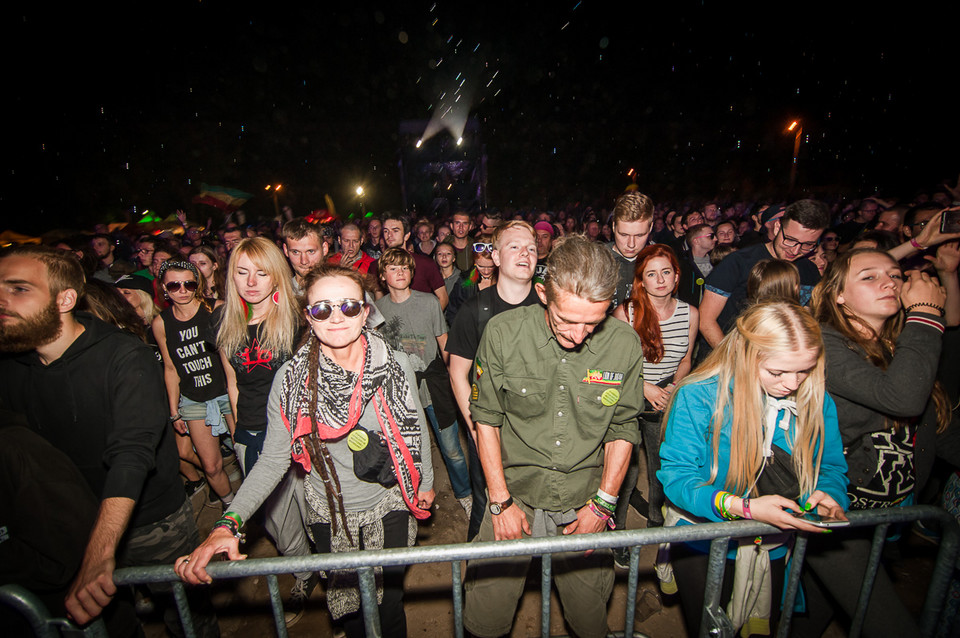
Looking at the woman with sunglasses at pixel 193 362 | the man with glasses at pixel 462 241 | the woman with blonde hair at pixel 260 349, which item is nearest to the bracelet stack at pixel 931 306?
the woman with blonde hair at pixel 260 349

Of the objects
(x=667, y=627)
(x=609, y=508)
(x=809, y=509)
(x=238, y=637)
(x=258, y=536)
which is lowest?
(x=667, y=627)

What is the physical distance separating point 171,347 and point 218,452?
108cm

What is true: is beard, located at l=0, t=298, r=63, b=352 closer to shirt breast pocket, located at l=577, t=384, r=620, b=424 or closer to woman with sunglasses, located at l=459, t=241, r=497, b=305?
shirt breast pocket, located at l=577, t=384, r=620, b=424

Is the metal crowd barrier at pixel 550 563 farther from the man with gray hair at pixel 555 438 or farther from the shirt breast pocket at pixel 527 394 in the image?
the shirt breast pocket at pixel 527 394

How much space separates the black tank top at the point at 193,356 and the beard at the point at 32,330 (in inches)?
56.3

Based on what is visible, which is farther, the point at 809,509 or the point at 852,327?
the point at 852,327

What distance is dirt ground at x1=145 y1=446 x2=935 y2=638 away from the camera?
3.02 metres

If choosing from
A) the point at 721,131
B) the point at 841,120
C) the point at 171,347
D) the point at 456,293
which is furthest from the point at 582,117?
the point at 171,347

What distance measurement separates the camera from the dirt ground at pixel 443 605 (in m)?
3.02

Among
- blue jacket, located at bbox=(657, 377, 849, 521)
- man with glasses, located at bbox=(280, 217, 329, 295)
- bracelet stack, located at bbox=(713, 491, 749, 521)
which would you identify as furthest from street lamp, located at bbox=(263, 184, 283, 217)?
bracelet stack, located at bbox=(713, 491, 749, 521)

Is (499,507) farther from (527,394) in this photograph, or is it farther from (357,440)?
(357,440)

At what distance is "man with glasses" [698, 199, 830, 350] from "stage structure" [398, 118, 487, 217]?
92.1ft

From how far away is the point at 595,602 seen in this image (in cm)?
235

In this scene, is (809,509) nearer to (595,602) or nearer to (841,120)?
(595,602)
